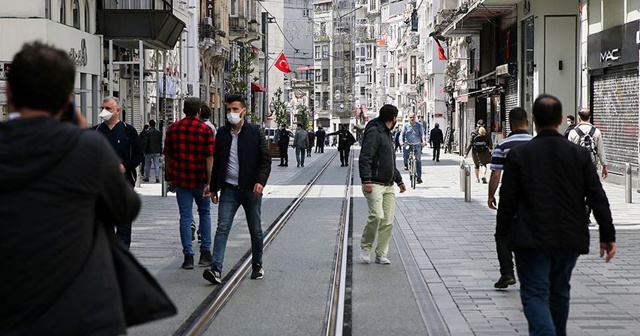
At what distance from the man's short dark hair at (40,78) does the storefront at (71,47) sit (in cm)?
1912

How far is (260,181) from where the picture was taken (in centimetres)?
1078

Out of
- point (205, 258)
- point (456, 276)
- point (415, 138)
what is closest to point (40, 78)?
point (456, 276)

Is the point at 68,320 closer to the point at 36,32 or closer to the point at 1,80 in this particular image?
the point at 1,80

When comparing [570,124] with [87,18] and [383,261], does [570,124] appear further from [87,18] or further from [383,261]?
[87,18]

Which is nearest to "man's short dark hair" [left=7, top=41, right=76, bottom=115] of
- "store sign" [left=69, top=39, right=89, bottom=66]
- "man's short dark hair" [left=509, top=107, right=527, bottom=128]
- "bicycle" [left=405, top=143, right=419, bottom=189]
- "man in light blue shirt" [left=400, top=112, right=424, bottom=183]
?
"man's short dark hair" [left=509, top=107, right=527, bottom=128]

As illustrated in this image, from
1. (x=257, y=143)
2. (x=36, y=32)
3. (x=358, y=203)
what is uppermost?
(x=36, y=32)

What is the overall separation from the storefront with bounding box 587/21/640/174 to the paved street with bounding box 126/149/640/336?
6159mm

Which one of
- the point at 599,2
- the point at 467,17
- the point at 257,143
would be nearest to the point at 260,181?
the point at 257,143

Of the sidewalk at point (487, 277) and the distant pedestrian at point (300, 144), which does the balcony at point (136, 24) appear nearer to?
the distant pedestrian at point (300, 144)

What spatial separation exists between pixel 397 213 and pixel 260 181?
9197 millimetres

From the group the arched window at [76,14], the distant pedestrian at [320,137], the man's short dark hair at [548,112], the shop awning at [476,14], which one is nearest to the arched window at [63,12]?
the arched window at [76,14]

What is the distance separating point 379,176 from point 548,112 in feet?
18.3

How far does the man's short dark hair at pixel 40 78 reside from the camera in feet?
12.4

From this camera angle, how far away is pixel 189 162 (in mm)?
11547
